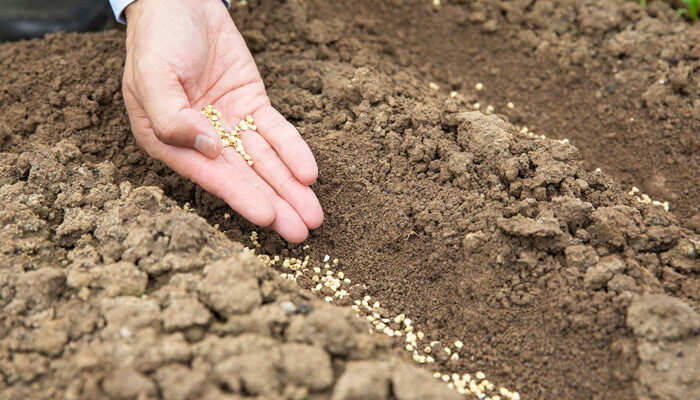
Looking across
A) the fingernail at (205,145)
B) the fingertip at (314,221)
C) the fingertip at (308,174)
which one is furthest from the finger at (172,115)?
the fingertip at (314,221)

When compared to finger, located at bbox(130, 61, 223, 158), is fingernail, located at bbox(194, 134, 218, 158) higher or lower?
lower

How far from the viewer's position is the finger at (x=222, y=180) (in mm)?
2873

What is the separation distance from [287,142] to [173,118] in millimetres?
645

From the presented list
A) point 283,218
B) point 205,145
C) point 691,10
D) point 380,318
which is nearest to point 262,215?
point 283,218

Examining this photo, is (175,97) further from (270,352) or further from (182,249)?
(270,352)

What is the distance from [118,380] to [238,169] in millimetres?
1390

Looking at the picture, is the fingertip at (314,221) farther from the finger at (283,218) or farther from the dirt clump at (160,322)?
the dirt clump at (160,322)

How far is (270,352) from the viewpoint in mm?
2041

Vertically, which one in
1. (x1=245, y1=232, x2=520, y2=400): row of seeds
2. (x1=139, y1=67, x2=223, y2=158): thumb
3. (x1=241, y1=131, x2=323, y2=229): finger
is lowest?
(x1=245, y1=232, x2=520, y2=400): row of seeds

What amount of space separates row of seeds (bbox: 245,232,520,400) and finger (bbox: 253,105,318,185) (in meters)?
0.41

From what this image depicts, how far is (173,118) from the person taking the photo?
2742mm

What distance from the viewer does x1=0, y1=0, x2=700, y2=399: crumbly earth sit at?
2094mm

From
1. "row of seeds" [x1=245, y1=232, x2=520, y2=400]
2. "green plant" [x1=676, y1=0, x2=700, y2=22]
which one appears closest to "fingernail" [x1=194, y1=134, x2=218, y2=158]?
"row of seeds" [x1=245, y1=232, x2=520, y2=400]

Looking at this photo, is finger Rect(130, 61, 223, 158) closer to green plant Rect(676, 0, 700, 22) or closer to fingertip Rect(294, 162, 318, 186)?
fingertip Rect(294, 162, 318, 186)
